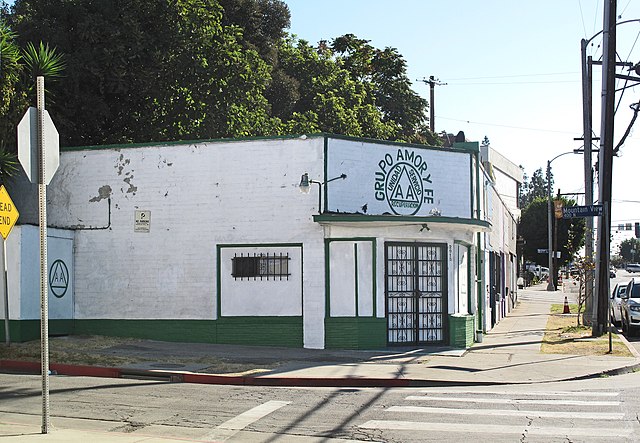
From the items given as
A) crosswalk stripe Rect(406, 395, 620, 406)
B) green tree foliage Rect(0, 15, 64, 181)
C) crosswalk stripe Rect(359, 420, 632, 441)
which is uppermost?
green tree foliage Rect(0, 15, 64, 181)

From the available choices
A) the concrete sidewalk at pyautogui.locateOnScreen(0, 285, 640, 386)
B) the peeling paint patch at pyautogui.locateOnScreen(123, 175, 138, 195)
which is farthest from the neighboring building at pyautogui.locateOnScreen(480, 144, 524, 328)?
the peeling paint patch at pyautogui.locateOnScreen(123, 175, 138, 195)

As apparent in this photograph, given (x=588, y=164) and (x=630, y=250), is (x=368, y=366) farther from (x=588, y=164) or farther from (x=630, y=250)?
(x=630, y=250)

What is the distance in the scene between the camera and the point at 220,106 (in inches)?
1196

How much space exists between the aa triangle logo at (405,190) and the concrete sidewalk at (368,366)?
366 centimetres

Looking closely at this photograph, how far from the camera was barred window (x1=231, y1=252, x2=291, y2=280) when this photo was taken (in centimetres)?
1920

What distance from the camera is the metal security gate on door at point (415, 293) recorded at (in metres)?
19.4

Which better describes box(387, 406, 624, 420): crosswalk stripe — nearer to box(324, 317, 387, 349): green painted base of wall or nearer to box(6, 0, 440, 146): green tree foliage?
box(324, 317, 387, 349): green painted base of wall

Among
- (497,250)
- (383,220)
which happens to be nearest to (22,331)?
(383,220)

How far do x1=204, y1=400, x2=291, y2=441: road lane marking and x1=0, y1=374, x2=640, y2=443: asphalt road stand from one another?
1 cm

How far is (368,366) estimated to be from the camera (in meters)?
16.0

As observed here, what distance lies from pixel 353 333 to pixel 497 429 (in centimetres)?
889

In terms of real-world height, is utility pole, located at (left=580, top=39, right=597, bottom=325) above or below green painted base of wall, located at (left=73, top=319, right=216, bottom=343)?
above

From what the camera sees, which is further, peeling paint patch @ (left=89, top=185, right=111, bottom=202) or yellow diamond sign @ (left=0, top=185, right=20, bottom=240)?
peeling paint patch @ (left=89, top=185, right=111, bottom=202)

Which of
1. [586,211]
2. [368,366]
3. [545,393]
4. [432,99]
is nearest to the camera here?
[545,393]
